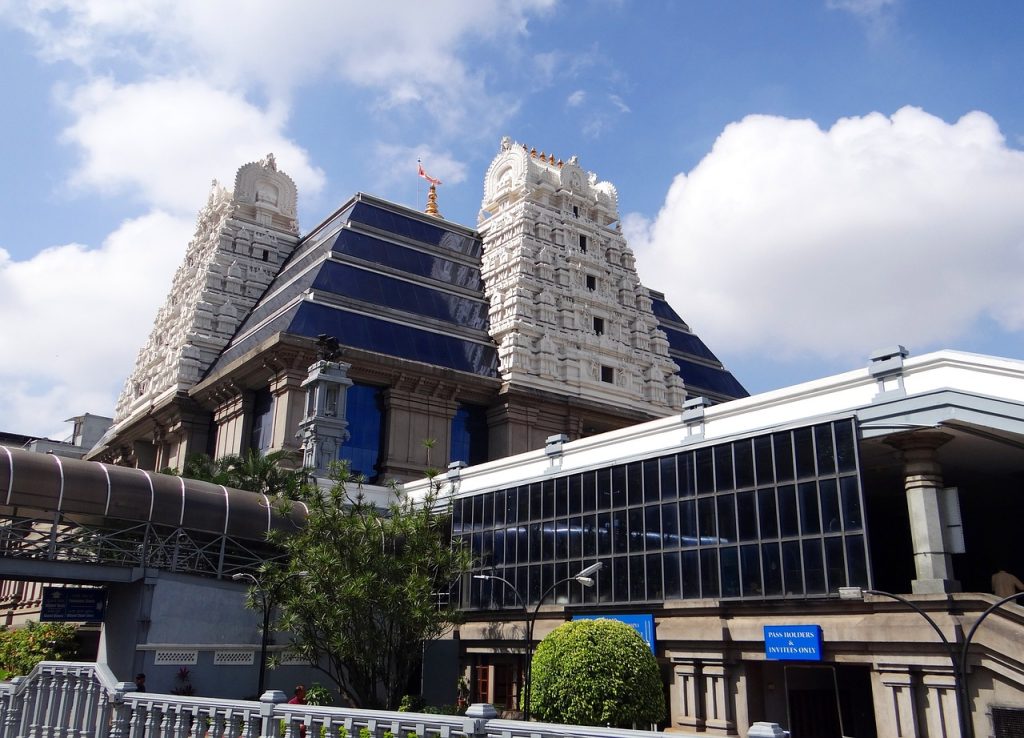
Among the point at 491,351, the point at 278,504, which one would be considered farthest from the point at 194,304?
the point at 278,504

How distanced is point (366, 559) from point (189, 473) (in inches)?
648

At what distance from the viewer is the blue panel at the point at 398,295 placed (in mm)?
55375

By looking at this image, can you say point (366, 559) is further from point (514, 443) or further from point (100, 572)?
point (514, 443)

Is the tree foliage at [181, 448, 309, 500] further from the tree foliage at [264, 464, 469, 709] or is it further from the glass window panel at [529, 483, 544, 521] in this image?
the glass window panel at [529, 483, 544, 521]

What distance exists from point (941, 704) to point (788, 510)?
6.20m

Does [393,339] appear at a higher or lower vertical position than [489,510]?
higher

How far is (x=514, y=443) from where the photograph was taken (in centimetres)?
5431

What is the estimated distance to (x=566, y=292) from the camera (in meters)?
60.5

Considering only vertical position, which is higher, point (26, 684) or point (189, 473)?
point (189, 473)

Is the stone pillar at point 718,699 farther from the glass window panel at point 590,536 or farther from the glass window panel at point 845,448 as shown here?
the glass window panel at point 845,448

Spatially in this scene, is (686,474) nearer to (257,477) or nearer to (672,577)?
(672,577)

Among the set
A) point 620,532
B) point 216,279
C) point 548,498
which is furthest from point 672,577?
→ point 216,279

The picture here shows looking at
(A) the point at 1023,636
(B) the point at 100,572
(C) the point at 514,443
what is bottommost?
(A) the point at 1023,636

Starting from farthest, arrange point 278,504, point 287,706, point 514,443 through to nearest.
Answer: point 514,443 → point 278,504 → point 287,706
